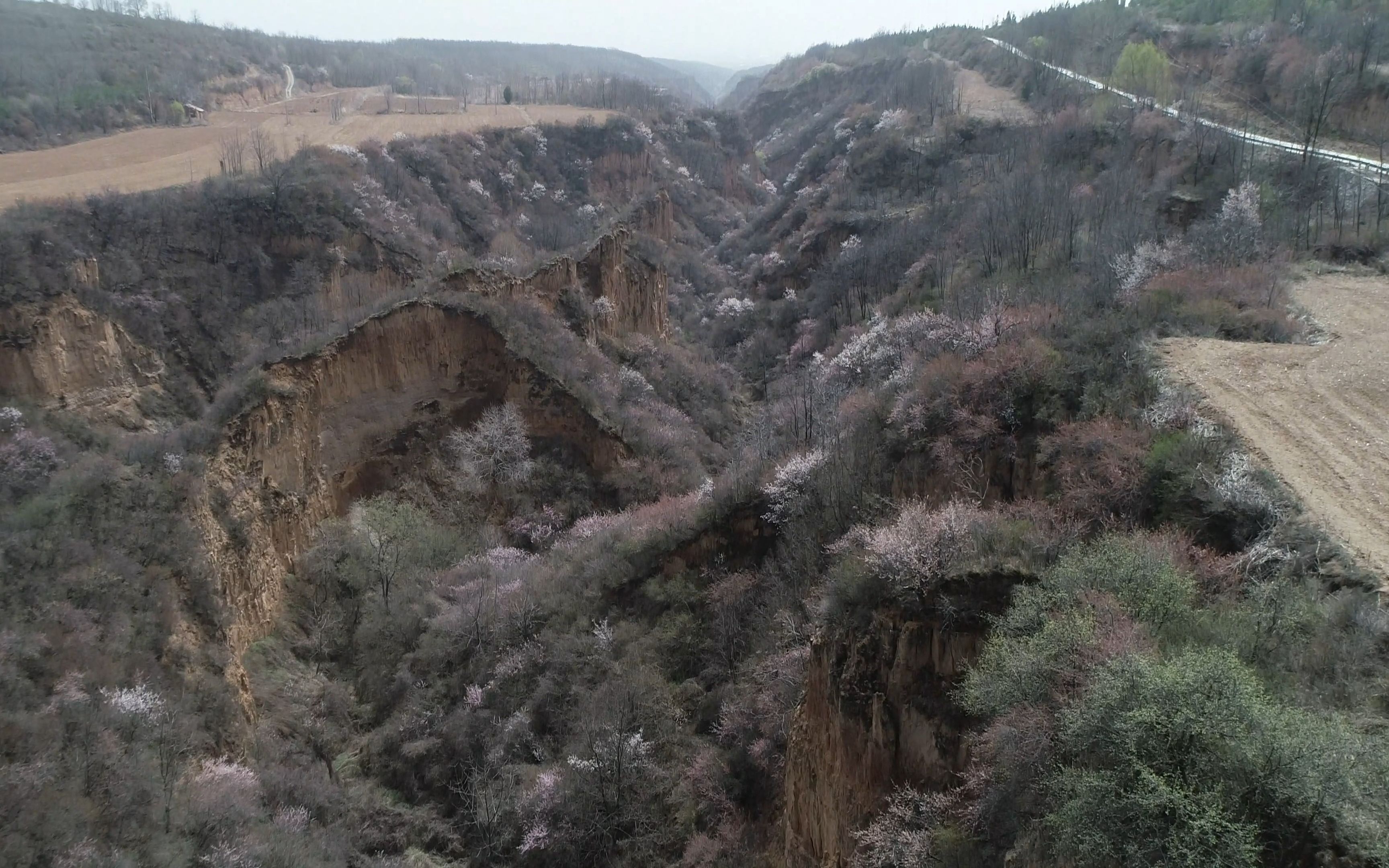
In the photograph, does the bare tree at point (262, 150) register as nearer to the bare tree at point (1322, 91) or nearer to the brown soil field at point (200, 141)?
the brown soil field at point (200, 141)

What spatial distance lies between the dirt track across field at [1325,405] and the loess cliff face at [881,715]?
20.3 feet

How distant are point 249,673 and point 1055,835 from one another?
20.5m

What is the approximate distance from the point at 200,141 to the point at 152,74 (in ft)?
77.2

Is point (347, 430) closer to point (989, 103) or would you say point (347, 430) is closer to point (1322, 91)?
point (1322, 91)

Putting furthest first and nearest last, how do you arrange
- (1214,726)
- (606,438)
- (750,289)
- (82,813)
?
(750,289) < (606,438) < (82,813) < (1214,726)

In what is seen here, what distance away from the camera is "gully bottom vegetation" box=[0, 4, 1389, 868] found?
9.46m

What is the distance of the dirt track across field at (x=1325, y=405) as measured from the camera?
12867 millimetres

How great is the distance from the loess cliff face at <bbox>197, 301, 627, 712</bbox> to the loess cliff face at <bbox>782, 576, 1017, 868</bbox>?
14.6 metres

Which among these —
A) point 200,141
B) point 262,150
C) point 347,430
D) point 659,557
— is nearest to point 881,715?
point 659,557

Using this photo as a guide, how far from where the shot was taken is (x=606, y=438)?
3083cm

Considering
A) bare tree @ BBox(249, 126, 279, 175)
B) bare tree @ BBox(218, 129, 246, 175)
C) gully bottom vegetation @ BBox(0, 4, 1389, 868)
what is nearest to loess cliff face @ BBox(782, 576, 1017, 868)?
gully bottom vegetation @ BBox(0, 4, 1389, 868)

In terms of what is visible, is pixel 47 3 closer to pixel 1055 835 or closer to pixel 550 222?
pixel 550 222

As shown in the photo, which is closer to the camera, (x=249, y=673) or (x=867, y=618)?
(x=867, y=618)

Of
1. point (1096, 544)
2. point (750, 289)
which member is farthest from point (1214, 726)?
point (750, 289)
